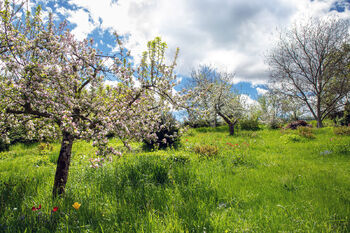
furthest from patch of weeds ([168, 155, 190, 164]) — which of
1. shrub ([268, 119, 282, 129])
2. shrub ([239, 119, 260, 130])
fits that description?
shrub ([268, 119, 282, 129])

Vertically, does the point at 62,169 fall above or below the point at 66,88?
below

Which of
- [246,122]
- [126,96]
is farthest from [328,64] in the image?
[126,96]

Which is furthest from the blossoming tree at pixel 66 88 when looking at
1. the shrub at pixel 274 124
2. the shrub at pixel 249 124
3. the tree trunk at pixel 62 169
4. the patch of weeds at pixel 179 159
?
the shrub at pixel 274 124

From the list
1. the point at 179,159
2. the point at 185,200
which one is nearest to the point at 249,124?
the point at 179,159

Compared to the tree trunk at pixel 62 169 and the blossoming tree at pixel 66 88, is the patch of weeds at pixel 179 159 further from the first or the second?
the tree trunk at pixel 62 169

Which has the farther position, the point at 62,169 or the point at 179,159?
the point at 179,159

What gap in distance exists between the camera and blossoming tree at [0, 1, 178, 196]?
3415 millimetres

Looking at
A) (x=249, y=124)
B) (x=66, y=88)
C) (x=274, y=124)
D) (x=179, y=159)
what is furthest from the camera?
(x=274, y=124)

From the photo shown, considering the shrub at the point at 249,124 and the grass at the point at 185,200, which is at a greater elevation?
the shrub at the point at 249,124

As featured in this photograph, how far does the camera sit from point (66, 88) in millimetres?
3629

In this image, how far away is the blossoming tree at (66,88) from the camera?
3.42m

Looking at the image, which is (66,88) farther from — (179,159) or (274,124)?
(274,124)

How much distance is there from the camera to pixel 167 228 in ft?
8.36

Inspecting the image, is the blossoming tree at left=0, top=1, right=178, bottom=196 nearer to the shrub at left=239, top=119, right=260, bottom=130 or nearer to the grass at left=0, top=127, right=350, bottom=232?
the grass at left=0, top=127, right=350, bottom=232
